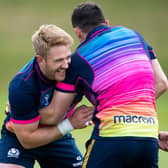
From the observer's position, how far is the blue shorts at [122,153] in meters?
4.71

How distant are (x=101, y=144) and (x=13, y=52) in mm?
14805

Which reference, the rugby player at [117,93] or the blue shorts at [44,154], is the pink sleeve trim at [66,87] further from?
the blue shorts at [44,154]

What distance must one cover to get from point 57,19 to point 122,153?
16752 millimetres

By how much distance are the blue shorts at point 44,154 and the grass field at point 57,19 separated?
12468 millimetres

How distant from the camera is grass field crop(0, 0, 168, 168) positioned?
1953 cm

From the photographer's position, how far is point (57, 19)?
21219mm

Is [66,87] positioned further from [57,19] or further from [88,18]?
[57,19]

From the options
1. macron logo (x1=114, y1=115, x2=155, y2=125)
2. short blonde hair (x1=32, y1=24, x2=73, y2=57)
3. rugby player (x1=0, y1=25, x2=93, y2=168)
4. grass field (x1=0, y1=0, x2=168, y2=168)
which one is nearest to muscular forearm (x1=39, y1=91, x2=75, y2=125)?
rugby player (x1=0, y1=25, x2=93, y2=168)

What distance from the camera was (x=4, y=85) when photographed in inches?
622

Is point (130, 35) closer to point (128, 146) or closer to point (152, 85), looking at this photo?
point (152, 85)

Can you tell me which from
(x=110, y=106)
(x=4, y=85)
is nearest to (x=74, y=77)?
(x=110, y=106)

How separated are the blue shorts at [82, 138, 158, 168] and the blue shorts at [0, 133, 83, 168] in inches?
39.9

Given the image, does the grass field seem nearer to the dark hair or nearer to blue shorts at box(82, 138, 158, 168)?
the dark hair

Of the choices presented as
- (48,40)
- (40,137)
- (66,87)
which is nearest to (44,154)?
(40,137)
